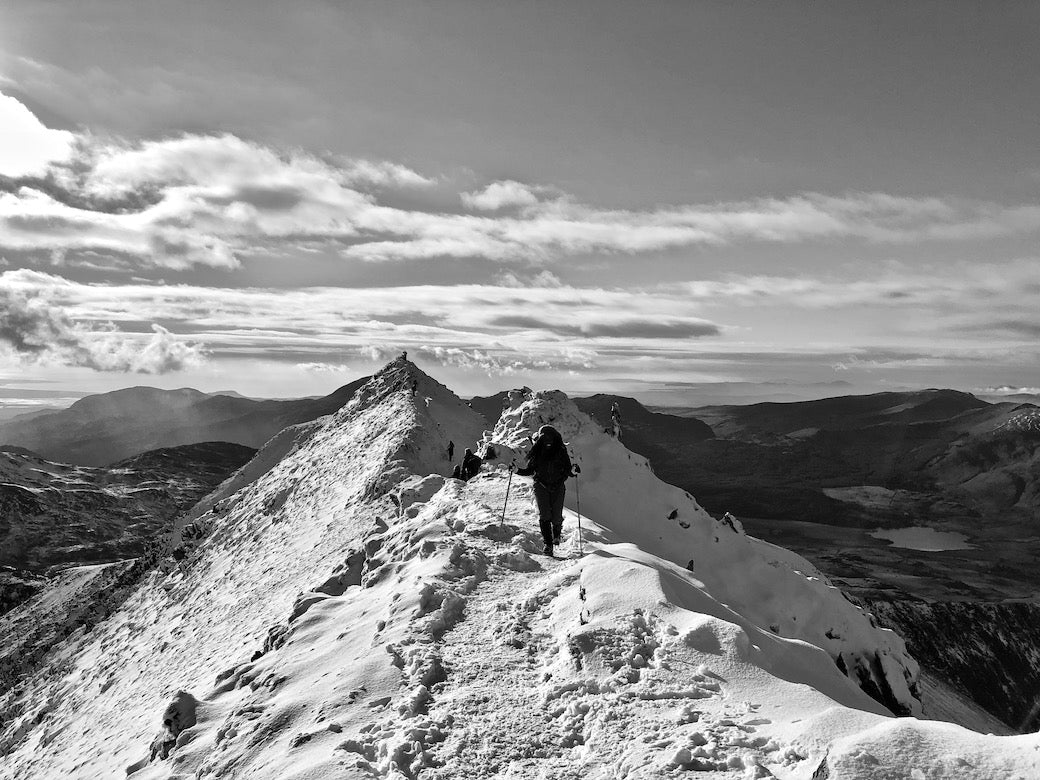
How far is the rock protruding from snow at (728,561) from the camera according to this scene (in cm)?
2422

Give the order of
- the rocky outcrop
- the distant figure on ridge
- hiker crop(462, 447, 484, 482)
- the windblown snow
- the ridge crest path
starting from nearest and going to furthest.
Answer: the ridge crest path < the windblown snow < hiker crop(462, 447, 484, 482) < the distant figure on ridge < the rocky outcrop

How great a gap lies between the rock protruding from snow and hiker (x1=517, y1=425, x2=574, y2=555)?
16.5ft

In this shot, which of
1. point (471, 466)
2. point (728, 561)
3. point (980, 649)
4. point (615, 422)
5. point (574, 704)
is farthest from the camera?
point (980, 649)

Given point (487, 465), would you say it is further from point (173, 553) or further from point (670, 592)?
point (173, 553)

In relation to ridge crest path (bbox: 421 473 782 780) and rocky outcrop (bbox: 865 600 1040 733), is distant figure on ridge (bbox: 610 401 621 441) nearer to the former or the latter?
ridge crest path (bbox: 421 473 782 780)

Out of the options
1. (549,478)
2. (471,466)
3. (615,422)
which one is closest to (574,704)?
(549,478)

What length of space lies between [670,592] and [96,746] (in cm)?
1966

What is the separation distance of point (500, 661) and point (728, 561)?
1783cm

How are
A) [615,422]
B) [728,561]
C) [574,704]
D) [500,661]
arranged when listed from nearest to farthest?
[574,704]
[500,661]
[728,561]
[615,422]

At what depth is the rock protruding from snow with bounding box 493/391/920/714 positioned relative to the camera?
24.2 meters

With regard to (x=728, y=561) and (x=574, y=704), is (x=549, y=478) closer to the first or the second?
(x=574, y=704)

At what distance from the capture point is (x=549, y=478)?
17.1 m

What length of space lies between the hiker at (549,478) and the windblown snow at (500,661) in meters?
0.67

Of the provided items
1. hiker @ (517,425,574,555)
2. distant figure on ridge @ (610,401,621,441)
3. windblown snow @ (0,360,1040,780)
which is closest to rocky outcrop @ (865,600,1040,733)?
distant figure on ridge @ (610,401,621,441)
